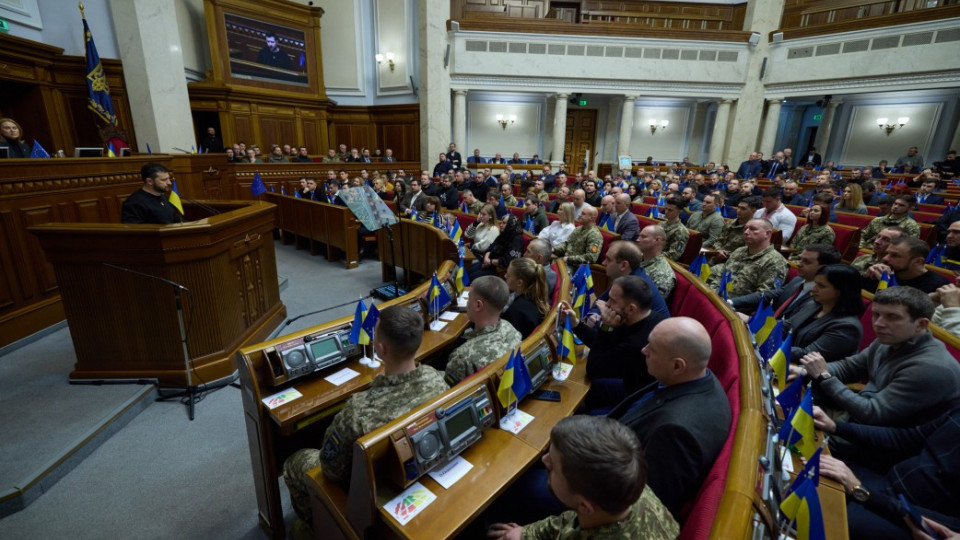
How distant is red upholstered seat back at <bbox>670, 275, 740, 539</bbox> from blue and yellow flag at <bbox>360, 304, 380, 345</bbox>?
5.44 feet

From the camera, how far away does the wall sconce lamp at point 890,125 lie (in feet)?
45.8

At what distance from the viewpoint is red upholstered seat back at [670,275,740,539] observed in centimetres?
122

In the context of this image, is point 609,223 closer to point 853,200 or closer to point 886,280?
point 886,280

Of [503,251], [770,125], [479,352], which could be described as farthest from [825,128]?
[479,352]

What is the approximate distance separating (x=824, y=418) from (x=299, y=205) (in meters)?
7.94

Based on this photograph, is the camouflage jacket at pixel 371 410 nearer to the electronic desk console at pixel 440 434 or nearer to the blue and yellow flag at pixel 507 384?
the electronic desk console at pixel 440 434

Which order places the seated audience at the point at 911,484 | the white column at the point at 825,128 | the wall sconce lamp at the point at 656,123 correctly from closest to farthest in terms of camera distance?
the seated audience at the point at 911,484
the white column at the point at 825,128
the wall sconce lamp at the point at 656,123

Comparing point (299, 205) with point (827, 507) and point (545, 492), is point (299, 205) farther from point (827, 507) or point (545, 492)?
point (827, 507)

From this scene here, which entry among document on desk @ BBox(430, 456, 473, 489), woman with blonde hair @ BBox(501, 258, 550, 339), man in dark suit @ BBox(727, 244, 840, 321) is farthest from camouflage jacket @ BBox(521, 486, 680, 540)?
man in dark suit @ BBox(727, 244, 840, 321)

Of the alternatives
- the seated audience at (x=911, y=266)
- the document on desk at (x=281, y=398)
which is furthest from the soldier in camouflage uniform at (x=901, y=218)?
the document on desk at (x=281, y=398)

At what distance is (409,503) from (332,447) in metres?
0.36

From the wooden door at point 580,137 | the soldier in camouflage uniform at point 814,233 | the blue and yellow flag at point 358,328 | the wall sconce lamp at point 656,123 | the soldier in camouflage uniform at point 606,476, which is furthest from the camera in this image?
the wooden door at point 580,137

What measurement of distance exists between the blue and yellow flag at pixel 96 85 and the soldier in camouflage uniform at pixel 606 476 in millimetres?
9702

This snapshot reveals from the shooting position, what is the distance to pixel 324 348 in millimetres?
2264
